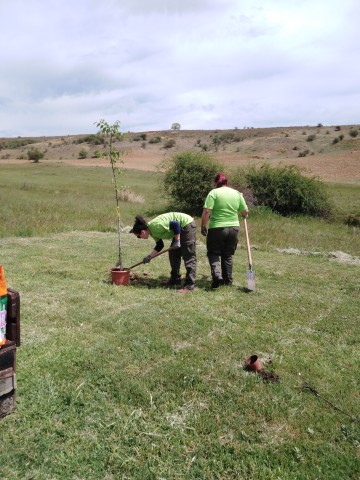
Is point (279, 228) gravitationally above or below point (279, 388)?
below

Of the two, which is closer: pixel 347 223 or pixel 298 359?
pixel 298 359

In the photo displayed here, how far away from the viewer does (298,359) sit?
175 inches

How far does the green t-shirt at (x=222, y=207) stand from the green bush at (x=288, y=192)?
39.2ft

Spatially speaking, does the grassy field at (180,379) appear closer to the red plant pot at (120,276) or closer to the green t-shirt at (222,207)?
the red plant pot at (120,276)

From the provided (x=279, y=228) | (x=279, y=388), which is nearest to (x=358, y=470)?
(x=279, y=388)

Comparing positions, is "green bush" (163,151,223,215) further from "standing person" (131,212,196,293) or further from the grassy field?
"standing person" (131,212,196,293)

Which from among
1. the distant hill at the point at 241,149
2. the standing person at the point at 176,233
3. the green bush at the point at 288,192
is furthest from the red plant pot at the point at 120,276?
the distant hill at the point at 241,149

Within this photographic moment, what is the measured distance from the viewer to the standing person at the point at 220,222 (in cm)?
662

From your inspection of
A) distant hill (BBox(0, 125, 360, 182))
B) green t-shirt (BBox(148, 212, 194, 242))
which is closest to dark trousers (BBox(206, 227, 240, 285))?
green t-shirt (BBox(148, 212, 194, 242))

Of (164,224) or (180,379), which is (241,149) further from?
(180,379)

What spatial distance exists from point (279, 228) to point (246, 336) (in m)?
10.1

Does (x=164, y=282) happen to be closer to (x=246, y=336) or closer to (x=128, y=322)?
(x=128, y=322)

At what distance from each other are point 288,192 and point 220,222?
12.4 metres

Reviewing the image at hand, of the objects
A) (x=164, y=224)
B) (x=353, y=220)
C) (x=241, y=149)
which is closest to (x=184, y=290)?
(x=164, y=224)
